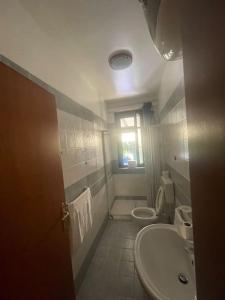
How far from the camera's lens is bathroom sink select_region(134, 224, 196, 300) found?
0.96 metres

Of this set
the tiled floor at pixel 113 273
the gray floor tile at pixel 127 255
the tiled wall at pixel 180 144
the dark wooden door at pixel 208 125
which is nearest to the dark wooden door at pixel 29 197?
the tiled floor at pixel 113 273

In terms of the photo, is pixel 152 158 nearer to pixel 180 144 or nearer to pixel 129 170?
pixel 129 170

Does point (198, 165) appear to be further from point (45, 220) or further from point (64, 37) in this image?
point (64, 37)

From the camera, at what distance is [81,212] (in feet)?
4.65

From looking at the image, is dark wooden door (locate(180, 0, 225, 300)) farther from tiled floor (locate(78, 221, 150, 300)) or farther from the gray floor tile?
the gray floor tile

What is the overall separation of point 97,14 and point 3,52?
71cm

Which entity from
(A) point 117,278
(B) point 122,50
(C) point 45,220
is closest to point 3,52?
(C) point 45,220

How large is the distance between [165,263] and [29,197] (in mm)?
1091

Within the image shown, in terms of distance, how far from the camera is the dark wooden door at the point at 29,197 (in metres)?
0.68

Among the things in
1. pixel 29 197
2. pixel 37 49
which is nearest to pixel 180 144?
pixel 29 197

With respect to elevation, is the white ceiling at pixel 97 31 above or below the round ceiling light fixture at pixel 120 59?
above

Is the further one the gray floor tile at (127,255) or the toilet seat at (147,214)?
the toilet seat at (147,214)

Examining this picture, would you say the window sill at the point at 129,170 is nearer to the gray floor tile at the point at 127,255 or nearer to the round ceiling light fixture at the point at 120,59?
the gray floor tile at the point at 127,255

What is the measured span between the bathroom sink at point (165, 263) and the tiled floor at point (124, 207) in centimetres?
157
